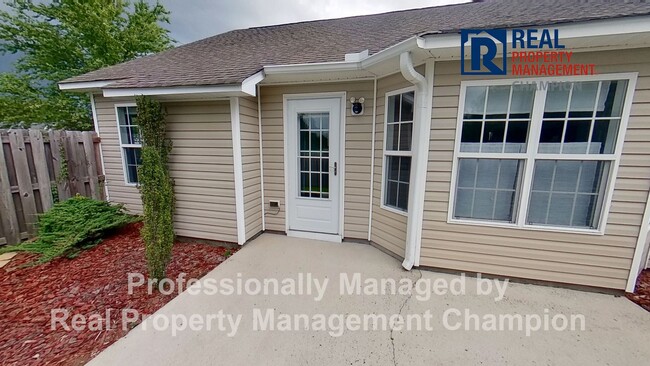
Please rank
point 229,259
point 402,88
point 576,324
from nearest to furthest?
point 576,324
point 402,88
point 229,259

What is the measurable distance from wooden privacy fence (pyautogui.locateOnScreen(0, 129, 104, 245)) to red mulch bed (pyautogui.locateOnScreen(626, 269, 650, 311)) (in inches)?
297

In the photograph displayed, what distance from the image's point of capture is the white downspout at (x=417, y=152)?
2.53 metres

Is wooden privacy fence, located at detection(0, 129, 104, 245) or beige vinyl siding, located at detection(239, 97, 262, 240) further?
beige vinyl siding, located at detection(239, 97, 262, 240)

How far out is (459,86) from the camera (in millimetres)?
2549

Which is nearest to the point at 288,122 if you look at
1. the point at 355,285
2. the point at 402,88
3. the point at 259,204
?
the point at 259,204

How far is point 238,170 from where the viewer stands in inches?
135

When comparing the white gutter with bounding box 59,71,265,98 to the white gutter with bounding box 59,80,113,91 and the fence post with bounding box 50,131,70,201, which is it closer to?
the white gutter with bounding box 59,80,113,91

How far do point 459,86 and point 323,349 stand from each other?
280 centimetres

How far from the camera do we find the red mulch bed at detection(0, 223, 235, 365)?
184cm

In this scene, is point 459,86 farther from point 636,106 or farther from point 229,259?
point 229,259

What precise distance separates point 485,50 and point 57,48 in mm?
14447

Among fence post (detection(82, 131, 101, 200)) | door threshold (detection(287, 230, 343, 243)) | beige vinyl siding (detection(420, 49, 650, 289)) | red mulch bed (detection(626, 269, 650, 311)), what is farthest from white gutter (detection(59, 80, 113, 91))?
red mulch bed (detection(626, 269, 650, 311))

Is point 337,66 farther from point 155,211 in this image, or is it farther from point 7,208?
point 7,208

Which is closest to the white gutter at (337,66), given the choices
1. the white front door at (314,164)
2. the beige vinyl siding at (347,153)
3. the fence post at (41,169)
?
the beige vinyl siding at (347,153)
